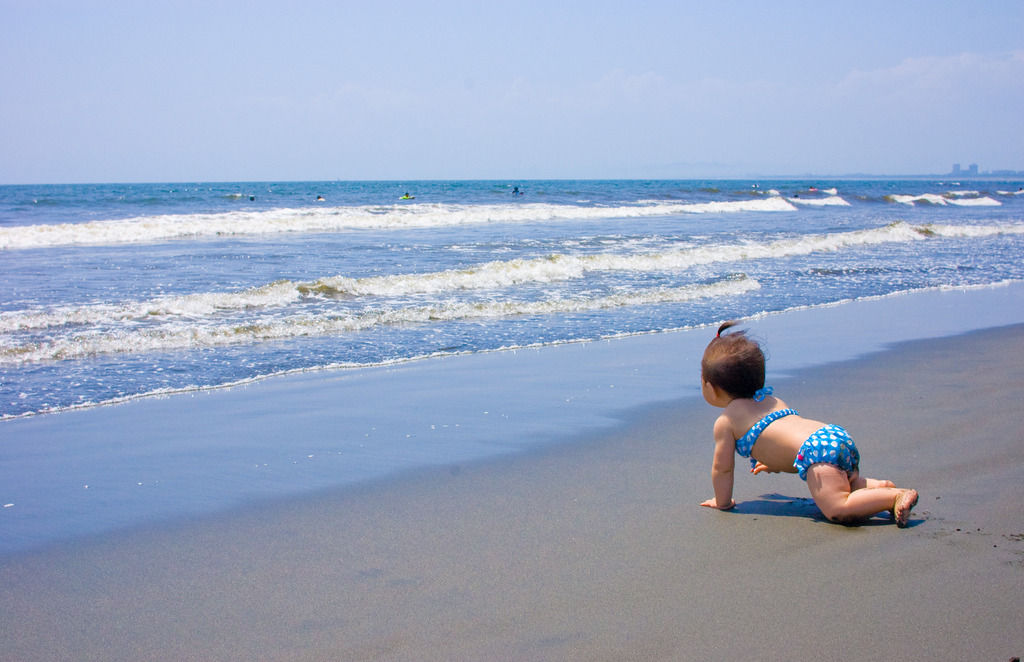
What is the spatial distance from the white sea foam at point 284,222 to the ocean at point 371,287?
0.52ft

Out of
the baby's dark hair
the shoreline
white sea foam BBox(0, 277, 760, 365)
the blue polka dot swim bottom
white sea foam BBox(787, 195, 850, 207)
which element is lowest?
the shoreline

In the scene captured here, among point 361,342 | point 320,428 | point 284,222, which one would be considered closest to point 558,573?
point 320,428

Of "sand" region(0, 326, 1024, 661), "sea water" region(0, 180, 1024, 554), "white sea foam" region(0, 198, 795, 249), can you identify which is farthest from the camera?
"white sea foam" region(0, 198, 795, 249)

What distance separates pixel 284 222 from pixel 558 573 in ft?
85.7

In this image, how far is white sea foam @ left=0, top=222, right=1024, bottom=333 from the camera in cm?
913

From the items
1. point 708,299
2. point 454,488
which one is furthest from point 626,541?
point 708,299

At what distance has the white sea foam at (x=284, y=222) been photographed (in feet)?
71.7

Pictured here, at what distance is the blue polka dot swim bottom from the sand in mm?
238

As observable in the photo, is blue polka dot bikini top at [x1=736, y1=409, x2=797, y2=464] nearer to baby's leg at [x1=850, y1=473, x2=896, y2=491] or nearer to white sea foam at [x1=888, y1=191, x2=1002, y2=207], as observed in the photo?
baby's leg at [x1=850, y1=473, x2=896, y2=491]

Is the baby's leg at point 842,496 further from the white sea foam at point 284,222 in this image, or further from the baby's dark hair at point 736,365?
the white sea foam at point 284,222

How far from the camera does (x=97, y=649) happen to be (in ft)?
7.59

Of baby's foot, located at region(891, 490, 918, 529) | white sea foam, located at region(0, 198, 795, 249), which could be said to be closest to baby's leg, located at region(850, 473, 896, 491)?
baby's foot, located at region(891, 490, 918, 529)

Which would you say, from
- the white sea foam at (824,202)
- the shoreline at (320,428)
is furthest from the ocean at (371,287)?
the white sea foam at (824,202)

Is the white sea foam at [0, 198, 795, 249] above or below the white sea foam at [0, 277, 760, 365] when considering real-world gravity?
above
